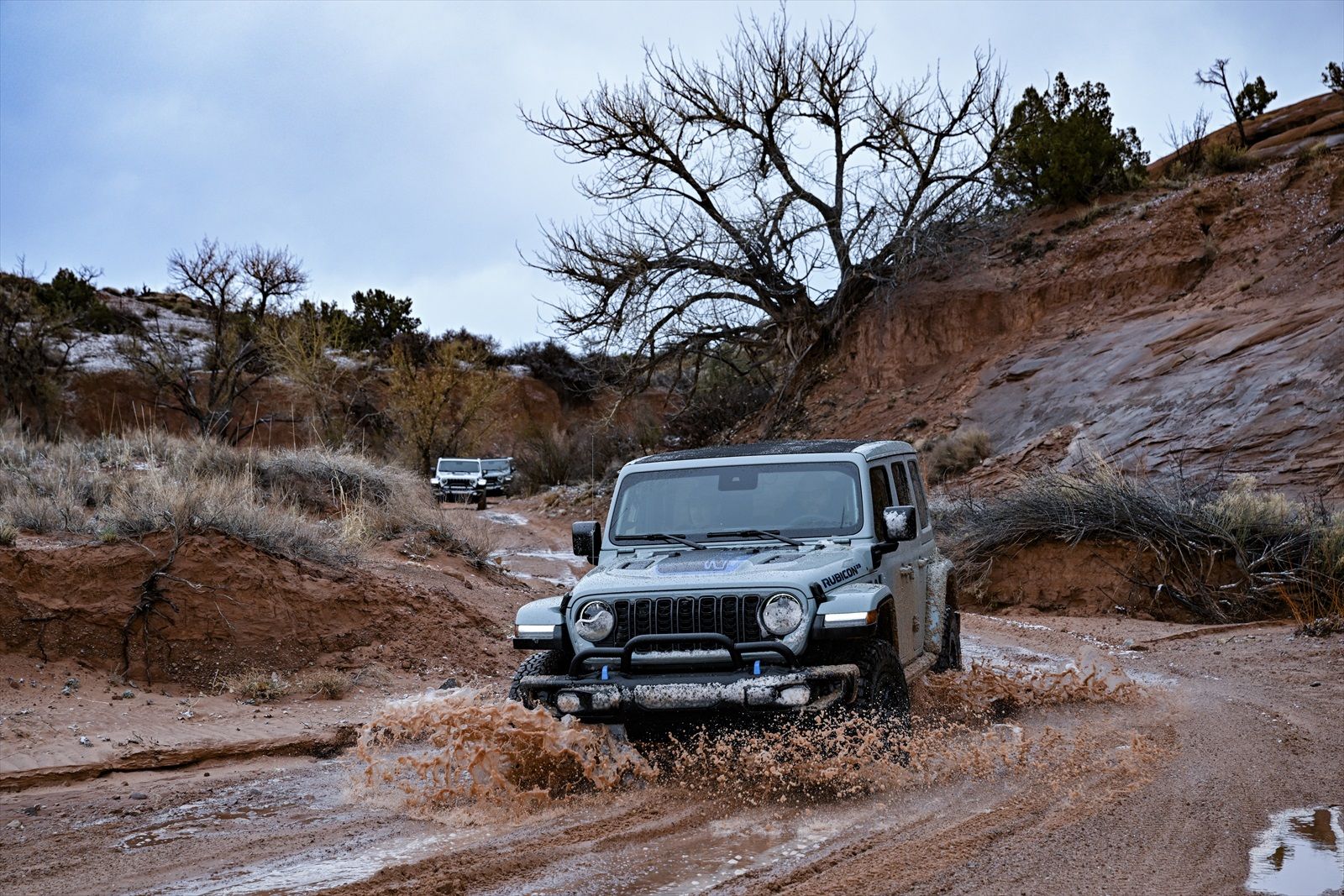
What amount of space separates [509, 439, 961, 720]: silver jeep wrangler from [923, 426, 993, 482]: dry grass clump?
1366 centimetres

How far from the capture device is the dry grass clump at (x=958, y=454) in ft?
69.6

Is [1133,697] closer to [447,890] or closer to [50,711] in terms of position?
[447,890]

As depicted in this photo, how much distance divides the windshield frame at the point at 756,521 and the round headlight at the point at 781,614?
964mm

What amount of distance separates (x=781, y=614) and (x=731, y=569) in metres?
0.44

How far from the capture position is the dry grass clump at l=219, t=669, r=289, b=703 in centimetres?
875

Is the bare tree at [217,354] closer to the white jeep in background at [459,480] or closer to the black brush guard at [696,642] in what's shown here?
the white jeep in background at [459,480]

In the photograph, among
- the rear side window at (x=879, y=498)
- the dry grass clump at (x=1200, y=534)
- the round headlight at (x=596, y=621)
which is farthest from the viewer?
the dry grass clump at (x=1200, y=534)

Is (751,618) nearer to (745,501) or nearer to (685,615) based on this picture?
(685,615)

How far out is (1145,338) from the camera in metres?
22.3

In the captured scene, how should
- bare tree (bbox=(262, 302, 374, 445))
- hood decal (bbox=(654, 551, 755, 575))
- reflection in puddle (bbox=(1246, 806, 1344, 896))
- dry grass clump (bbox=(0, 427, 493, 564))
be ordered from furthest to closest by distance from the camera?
bare tree (bbox=(262, 302, 374, 445)) < dry grass clump (bbox=(0, 427, 493, 564)) < hood decal (bbox=(654, 551, 755, 575)) < reflection in puddle (bbox=(1246, 806, 1344, 896))

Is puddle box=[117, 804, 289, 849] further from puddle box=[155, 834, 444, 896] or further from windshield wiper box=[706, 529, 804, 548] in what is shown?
windshield wiper box=[706, 529, 804, 548]

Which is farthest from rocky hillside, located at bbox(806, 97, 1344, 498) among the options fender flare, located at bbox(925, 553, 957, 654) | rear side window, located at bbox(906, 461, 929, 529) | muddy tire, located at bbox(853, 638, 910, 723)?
muddy tire, located at bbox(853, 638, 910, 723)

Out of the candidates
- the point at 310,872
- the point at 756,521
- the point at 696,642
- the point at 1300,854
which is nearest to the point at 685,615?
the point at 696,642

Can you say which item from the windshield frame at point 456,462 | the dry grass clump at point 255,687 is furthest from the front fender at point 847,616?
the windshield frame at point 456,462
